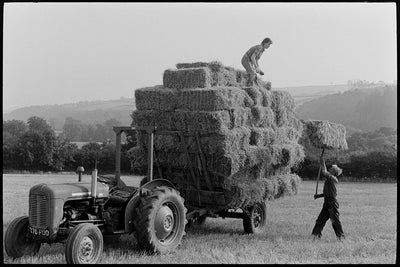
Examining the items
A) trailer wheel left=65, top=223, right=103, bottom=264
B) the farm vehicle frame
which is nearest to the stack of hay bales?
the farm vehicle frame

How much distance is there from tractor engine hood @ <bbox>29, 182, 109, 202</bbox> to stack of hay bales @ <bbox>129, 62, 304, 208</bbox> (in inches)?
78.4

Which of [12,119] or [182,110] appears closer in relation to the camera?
[182,110]

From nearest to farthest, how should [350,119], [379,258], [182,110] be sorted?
[379,258]
[182,110]
[350,119]

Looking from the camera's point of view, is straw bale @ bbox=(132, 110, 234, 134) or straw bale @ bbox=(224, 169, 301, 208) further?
straw bale @ bbox=(224, 169, 301, 208)

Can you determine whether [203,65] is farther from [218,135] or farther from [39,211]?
[39,211]

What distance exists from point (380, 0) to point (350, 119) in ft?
121

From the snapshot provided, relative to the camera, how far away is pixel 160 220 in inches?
329

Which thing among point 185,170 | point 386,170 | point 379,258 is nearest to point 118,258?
point 185,170

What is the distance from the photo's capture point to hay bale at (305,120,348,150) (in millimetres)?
11211

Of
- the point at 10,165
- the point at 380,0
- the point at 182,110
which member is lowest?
the point at 10,165

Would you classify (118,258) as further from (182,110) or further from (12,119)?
(12,119)

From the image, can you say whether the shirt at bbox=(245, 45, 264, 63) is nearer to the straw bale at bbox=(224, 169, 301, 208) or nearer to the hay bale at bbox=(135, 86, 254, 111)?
the hay bale at bbox=(135, 86, 254, 111)

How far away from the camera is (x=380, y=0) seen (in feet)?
19.4

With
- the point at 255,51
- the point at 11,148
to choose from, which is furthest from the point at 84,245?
the point at 11,148
